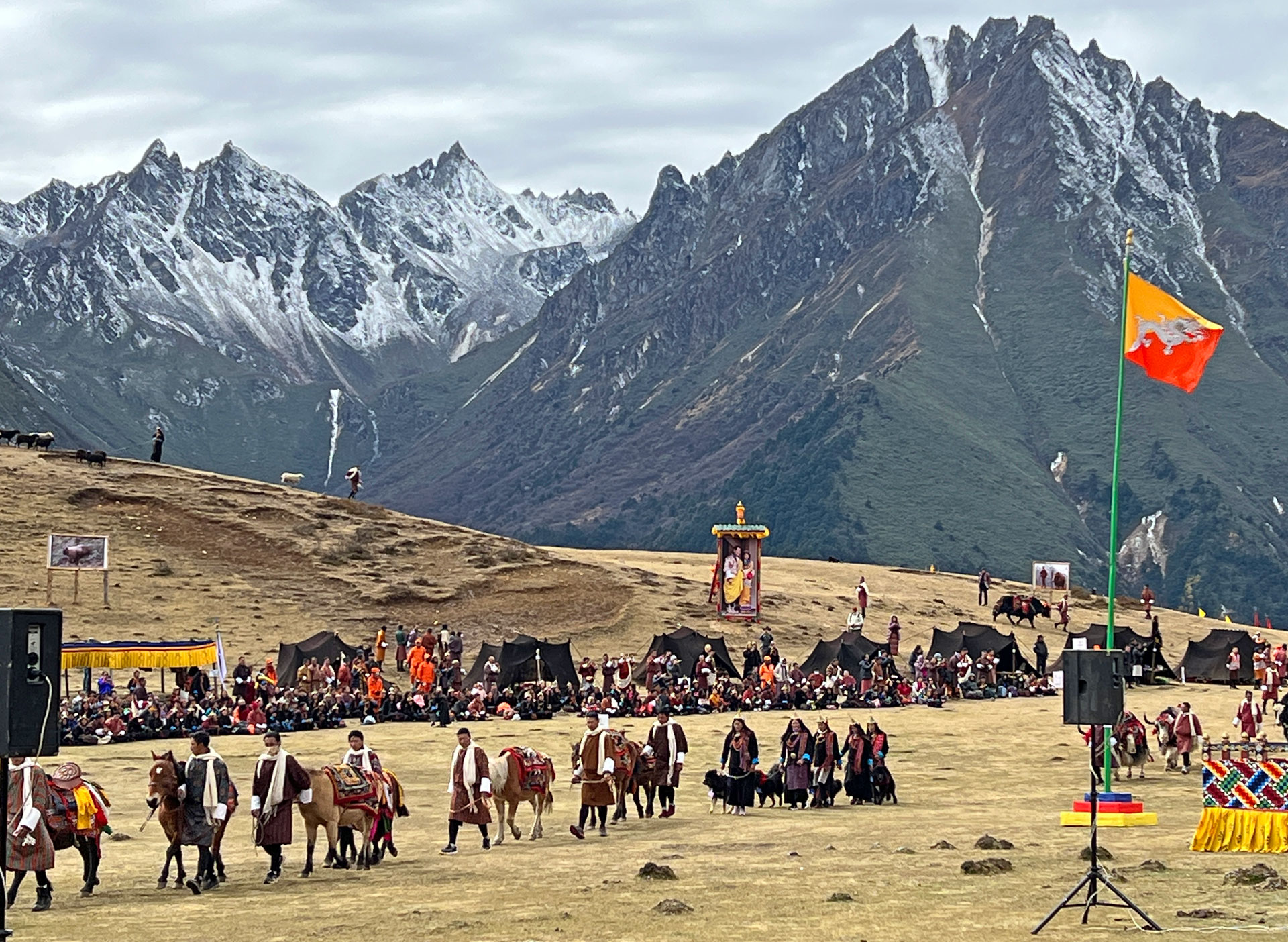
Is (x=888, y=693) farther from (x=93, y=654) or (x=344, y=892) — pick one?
(x=344, y=892)

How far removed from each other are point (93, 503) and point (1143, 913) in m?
67.2

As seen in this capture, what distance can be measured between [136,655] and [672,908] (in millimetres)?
34608

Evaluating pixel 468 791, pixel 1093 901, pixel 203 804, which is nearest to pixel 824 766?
pixel 468 791

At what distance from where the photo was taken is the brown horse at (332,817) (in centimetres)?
2419

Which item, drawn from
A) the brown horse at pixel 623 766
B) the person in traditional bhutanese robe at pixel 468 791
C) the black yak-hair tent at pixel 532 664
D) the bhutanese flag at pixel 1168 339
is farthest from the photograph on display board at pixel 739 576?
the person in traditional bhutanese robe at pixel 468 791

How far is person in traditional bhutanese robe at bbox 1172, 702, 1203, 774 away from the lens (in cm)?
3894

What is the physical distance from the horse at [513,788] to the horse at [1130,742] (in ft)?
46.5

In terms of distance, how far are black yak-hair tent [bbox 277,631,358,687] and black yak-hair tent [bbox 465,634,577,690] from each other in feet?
14.6

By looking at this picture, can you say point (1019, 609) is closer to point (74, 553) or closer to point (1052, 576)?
point (1052, 576)

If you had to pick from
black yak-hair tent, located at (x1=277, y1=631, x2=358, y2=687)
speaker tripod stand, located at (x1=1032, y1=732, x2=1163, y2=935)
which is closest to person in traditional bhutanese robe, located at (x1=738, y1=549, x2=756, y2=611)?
→ black yak-hair tent, located at (x1=277, y1=631, x2=358, y2=687)

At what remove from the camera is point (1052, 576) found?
83938 millimetres

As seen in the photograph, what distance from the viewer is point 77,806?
22.8 metres

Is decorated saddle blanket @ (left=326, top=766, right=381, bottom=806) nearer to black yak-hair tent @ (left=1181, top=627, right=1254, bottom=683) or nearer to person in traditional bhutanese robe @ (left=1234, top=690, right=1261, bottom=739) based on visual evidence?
person in traditional bhutanese robe @ (left=1234, top=690, right=1261, bottom=739)

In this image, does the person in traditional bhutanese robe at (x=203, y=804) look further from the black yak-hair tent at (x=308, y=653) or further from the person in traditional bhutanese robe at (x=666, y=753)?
the black yak-hair tent at (x=308, y=653)
